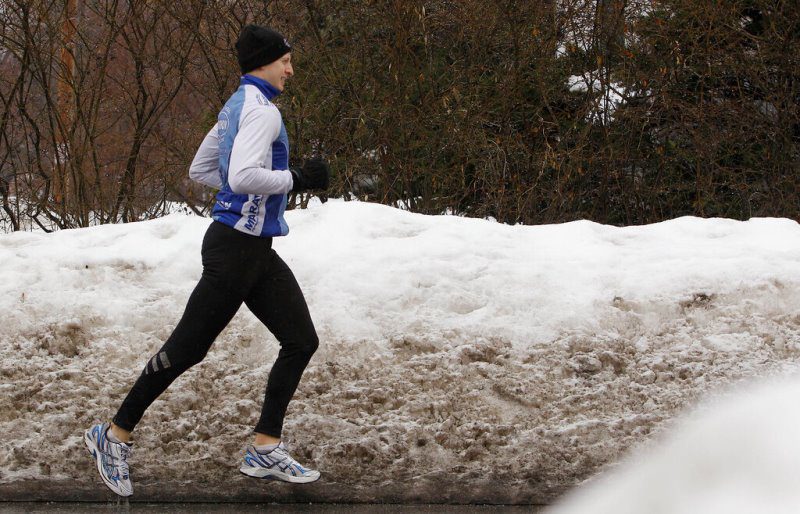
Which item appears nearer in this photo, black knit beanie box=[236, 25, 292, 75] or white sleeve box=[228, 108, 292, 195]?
white sleeve box=[228, 108, 292, 195]

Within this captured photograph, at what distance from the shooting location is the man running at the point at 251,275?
3.56 m

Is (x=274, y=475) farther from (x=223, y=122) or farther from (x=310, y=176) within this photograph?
(x=223, y=122)

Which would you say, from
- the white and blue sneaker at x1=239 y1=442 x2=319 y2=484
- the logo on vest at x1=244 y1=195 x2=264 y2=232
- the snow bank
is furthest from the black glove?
the snow bank

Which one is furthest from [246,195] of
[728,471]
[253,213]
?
[728,471]

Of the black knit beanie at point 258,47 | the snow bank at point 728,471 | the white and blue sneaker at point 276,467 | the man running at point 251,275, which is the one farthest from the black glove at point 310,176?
the snow bank at point 728,471

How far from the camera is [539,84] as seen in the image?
9.02 m

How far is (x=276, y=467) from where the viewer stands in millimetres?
3865

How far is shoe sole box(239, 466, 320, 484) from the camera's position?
12.7 feet

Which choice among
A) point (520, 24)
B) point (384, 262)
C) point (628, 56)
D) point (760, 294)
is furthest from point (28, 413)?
point (628, 56)

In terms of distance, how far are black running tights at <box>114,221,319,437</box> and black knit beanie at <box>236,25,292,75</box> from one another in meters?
0.66

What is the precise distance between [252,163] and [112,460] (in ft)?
4.52

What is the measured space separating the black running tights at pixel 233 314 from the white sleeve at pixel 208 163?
0.39m

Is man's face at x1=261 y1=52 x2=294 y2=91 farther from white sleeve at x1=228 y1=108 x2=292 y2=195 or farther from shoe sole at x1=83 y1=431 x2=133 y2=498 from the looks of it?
shoe sole at x1=83 y1=431 x2=133 y2=498

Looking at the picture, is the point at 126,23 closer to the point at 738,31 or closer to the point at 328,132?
the point at 328,132
